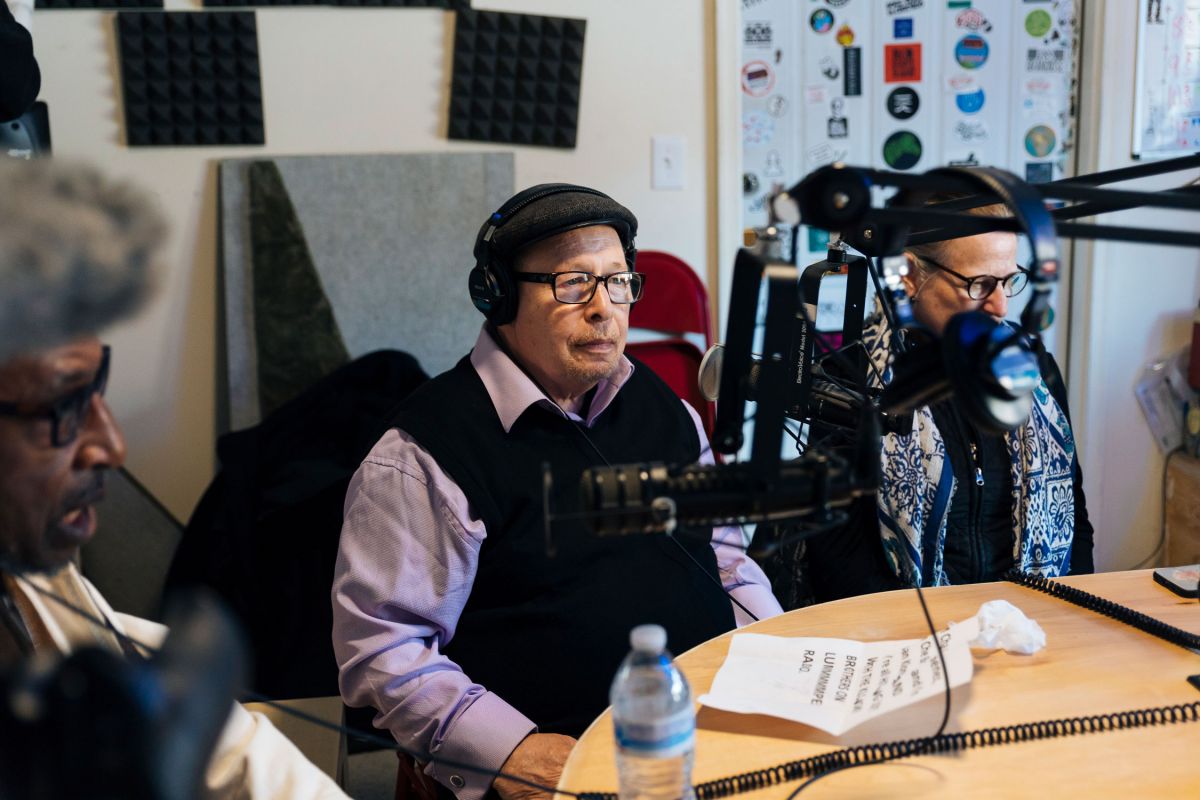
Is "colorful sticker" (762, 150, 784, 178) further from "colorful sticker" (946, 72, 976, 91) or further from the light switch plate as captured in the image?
"colorful sticker" (946, 72, 976, 91)

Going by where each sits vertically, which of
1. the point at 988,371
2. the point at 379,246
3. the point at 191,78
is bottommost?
the point at 988,371

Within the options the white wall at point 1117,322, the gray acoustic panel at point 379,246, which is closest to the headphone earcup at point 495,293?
the gray acoustic panel at point 379,246

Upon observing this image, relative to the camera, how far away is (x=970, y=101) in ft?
10.6

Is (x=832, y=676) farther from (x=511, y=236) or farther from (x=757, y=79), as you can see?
(x=757, y=79)

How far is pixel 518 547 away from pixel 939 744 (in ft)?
2.06

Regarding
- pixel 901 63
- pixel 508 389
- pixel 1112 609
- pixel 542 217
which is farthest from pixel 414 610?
pixel 901 63

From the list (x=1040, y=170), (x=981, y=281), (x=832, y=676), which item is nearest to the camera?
(x=832, y=676)

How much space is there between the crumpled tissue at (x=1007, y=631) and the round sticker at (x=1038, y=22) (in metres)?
2.52

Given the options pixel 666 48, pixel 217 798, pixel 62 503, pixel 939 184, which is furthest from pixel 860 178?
pixel 666 48

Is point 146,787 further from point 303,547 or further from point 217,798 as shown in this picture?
point 303,547

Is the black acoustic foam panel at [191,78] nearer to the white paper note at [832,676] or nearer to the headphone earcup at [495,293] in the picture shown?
the headphone earcup at [495,293]

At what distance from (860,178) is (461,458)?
0.75 m

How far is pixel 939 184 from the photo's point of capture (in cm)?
89

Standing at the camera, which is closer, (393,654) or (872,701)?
(872,701)
